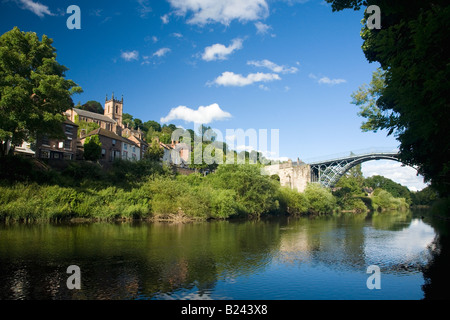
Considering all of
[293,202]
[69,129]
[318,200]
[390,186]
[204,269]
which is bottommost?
[204,269]

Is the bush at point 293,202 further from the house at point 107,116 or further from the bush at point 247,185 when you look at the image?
the house at point 107,116

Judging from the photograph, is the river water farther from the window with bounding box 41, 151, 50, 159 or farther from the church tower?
the church tower

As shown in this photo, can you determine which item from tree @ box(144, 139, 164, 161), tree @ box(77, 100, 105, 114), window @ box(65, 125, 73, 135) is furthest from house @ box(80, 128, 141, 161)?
tree @ box(77, 100, 105, 114)

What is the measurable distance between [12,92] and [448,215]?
6115 centimetres

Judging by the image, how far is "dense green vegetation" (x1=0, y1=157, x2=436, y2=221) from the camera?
1239 inches

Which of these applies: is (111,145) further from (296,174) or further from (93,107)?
(93,107)

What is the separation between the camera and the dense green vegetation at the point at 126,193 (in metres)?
31.5

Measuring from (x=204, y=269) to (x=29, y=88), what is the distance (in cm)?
2924

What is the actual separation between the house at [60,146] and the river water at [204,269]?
3061 cm

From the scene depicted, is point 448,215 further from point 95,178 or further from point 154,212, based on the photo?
point 95,178

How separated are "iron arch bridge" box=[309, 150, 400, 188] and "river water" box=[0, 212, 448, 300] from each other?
2143 inches

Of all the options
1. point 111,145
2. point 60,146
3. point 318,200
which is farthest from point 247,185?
point 60,146

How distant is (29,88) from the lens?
105 ft
